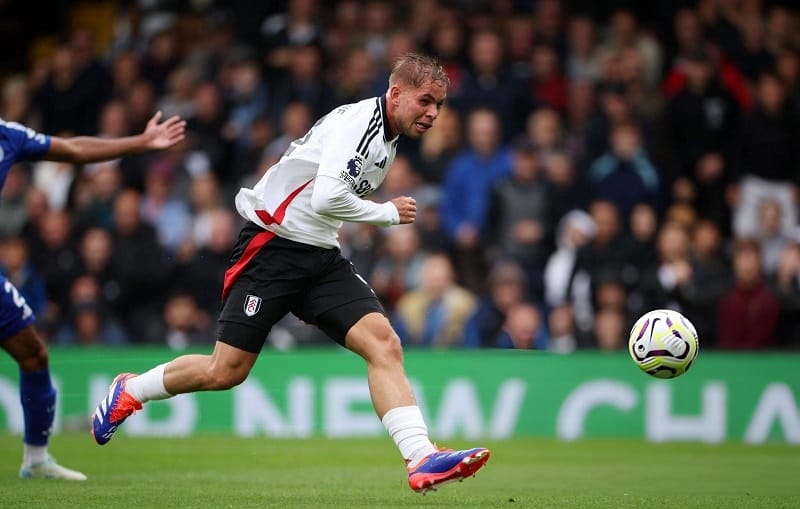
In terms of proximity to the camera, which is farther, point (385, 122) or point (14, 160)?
point (14, 160)

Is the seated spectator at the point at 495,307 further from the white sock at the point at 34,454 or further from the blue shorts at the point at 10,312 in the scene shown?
the blue shorts at the point at 10,312

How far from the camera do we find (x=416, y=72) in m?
7.94

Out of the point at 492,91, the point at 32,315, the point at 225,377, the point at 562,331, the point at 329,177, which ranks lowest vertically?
the point at 562,331

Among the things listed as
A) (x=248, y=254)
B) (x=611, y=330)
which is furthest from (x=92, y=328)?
(x=248, y=254)

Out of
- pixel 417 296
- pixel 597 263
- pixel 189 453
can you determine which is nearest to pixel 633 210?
pixel 597 263

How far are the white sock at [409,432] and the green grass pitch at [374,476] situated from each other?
1.00ft

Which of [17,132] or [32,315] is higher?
[17,132]

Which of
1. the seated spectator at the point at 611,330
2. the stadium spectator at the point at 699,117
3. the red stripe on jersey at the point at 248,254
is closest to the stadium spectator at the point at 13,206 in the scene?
the seated spectator at the point at 611,330

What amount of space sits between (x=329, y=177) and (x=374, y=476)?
9.59 feet

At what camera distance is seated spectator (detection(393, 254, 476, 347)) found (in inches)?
579

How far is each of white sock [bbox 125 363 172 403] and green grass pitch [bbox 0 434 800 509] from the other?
1.93 ft

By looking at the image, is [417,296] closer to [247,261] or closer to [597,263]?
[597,263]

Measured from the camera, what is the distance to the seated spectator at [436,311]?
48.3 ft

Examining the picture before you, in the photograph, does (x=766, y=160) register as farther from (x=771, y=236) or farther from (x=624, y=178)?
(x=624, y=178)
